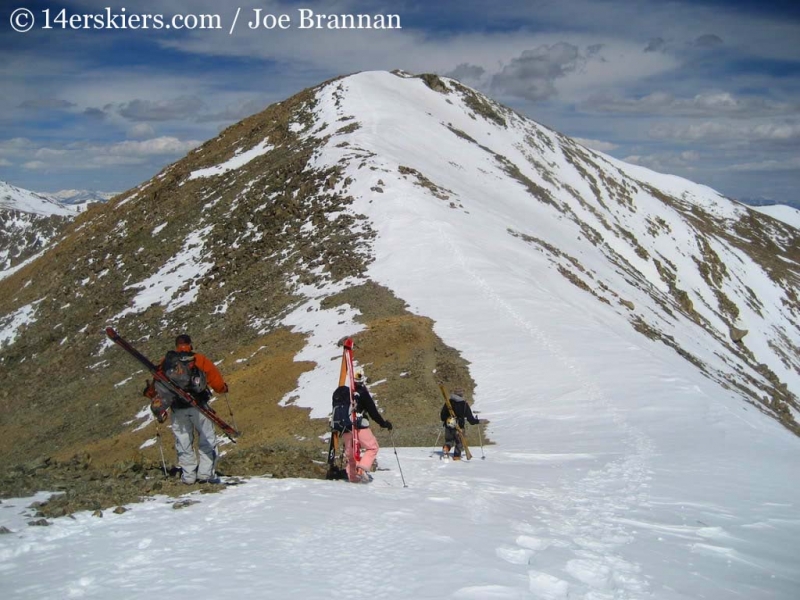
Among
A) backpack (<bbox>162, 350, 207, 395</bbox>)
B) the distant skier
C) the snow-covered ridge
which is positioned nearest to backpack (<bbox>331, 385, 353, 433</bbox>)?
the distant skier

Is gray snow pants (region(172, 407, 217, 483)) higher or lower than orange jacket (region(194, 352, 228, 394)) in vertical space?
lower

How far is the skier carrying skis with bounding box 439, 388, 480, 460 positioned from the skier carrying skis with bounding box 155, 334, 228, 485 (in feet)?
19.3

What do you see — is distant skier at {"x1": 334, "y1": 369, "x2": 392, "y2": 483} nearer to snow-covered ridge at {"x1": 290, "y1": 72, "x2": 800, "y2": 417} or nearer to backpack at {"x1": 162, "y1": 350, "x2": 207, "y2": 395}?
backpack at {"x1": 162, "y1": 350, "x2": 207, "y2": 395}

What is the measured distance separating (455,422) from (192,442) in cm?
622

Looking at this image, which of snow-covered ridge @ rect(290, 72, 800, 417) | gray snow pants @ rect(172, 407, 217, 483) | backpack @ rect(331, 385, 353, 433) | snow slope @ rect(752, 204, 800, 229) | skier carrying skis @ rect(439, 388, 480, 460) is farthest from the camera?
snow slope @ rect(752, 204, 800, 229)

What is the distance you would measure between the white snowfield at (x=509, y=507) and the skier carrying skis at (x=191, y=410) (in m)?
0.76

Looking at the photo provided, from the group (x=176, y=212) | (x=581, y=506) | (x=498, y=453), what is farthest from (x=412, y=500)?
(x=176, y=212)

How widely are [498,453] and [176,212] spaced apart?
140ft

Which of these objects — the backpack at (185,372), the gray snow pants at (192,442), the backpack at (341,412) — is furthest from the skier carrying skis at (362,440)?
the backpack at (185,372)

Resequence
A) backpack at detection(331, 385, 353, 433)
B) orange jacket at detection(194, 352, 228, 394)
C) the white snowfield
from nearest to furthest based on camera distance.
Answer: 1. the white snowfield
2. orange jacket at detection(194, 352, 228, 394)
3. backpack at detection(331, 385, 353, 433)

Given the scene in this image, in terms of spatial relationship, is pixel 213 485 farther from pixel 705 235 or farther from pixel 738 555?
pixel 705 235

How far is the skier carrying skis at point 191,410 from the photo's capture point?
1051cm

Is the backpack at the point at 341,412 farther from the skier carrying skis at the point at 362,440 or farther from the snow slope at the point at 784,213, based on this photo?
the snow slope at the point at 784,213

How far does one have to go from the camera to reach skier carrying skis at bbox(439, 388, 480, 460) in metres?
15.0
